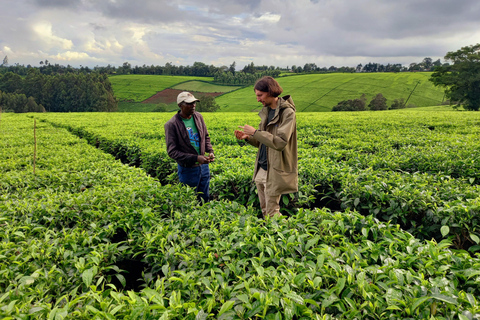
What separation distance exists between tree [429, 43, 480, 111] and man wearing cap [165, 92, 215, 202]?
53801 millimetres

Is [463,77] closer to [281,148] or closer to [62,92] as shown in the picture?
[281,148]

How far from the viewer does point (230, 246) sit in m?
2.76

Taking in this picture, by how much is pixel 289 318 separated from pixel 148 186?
3228 millimetres

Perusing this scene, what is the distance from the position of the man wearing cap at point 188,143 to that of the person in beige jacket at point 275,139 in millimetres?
1117

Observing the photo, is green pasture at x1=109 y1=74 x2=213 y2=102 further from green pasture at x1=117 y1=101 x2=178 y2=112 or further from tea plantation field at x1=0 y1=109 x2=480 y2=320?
tea plantation field at x1=0 y1=109 x2=480 y2=320

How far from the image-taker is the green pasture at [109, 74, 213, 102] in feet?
256

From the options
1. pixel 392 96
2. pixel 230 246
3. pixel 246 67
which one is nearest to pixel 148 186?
pixel 230 246

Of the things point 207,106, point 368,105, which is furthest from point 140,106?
point 368,105

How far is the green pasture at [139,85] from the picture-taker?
78.0 meters

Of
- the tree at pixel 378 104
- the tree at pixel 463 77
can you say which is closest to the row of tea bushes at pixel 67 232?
the tree at pixel 463 77

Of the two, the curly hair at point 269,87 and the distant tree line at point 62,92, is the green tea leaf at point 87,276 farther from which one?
the distant tree line at point 62,92

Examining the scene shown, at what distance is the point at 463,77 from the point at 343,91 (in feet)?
87.6

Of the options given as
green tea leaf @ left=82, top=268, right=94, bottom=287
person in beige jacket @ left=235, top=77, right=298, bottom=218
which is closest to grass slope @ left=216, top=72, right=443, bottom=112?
person in beige jacket @ left=235, top=77, right=298, bottom=218

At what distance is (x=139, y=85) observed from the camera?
85062 mm
